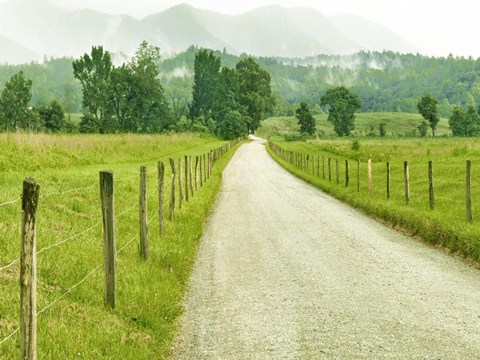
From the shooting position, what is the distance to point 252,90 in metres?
120

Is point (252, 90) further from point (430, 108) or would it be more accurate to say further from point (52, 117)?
point (430, 108)

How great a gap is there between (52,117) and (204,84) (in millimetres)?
36706

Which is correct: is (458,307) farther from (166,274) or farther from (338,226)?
(338,226)

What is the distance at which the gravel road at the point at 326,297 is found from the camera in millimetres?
5945

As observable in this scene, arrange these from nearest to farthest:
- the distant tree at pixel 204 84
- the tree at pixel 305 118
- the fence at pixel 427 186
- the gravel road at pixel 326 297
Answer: the gravel road at pixel 326 297 → the fence at pixel 427 186 → the distant tree at pixel 204 84 → the tree at pixel 305 118

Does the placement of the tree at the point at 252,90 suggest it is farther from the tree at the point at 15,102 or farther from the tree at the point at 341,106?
the tree at the point at 15,102

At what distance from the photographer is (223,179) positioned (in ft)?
102

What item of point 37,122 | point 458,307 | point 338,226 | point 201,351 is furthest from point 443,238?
point 37,122

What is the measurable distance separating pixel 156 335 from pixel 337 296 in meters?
3.35

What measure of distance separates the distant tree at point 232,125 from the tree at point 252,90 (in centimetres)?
941

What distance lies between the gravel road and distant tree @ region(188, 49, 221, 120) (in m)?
98.6

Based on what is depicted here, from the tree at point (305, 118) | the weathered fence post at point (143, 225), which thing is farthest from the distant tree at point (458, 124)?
the weathered fence post at point (143, 225)

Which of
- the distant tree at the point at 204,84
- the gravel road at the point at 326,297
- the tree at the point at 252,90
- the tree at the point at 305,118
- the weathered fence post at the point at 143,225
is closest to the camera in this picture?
the gravel road at the point at 326,297

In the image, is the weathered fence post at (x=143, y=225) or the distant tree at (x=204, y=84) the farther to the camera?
the distant tree at (x=204, y=84)
